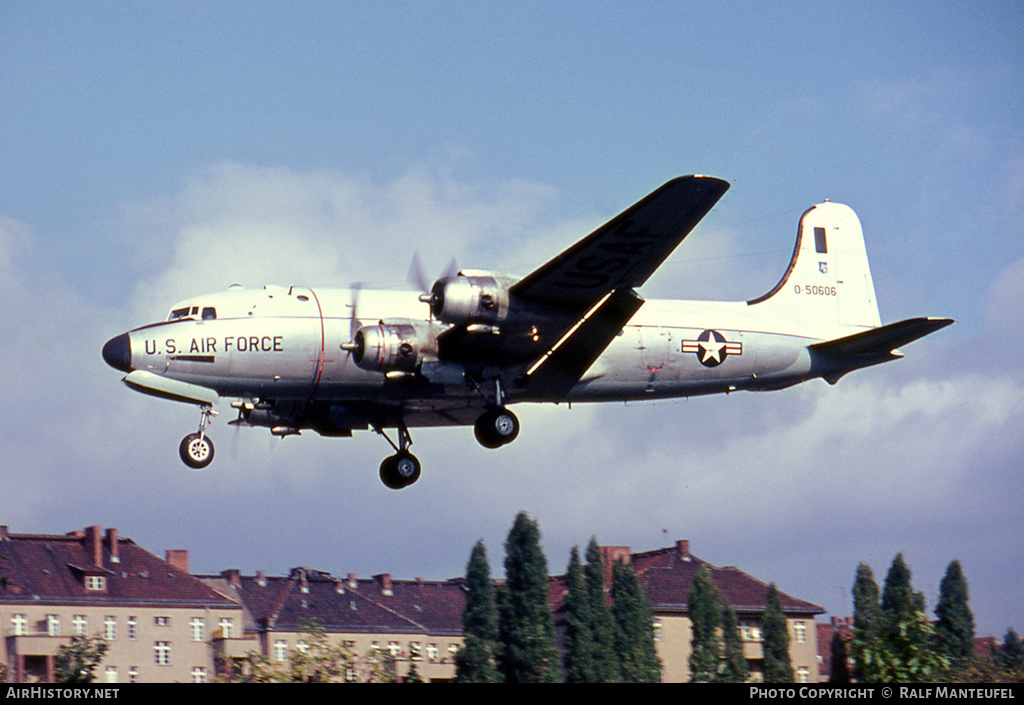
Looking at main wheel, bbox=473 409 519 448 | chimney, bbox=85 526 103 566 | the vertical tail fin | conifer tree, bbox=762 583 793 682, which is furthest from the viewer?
chimney, bbox=85 526 103 566

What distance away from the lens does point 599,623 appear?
5047 centimetres

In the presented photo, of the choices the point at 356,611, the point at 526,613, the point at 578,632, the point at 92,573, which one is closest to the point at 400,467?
the point at 526,613

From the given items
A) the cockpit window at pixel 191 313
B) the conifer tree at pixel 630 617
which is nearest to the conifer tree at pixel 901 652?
the cockpit window at pixel 191 313

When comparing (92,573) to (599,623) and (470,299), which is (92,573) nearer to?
(599,623)

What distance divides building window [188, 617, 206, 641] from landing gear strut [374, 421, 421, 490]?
95.2 feet

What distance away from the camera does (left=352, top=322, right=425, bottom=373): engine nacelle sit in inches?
879

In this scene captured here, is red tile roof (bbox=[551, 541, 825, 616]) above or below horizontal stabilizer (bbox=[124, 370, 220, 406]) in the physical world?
below

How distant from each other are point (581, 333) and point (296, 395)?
565cm

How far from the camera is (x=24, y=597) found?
51719 millimetres

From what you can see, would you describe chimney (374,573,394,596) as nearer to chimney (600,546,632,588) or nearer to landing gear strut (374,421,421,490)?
chimney (600,546,632,588)

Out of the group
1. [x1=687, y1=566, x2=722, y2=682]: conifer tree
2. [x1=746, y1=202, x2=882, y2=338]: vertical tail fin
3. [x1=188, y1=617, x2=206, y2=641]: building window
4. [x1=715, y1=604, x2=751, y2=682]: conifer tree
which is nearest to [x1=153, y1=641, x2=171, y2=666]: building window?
[x1=188, y1=617, x2=206, y2=641]: building window

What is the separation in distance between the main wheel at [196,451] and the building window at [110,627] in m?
31.8

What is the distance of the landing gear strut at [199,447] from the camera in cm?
2252

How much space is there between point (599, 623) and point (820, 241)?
81.9 feet
